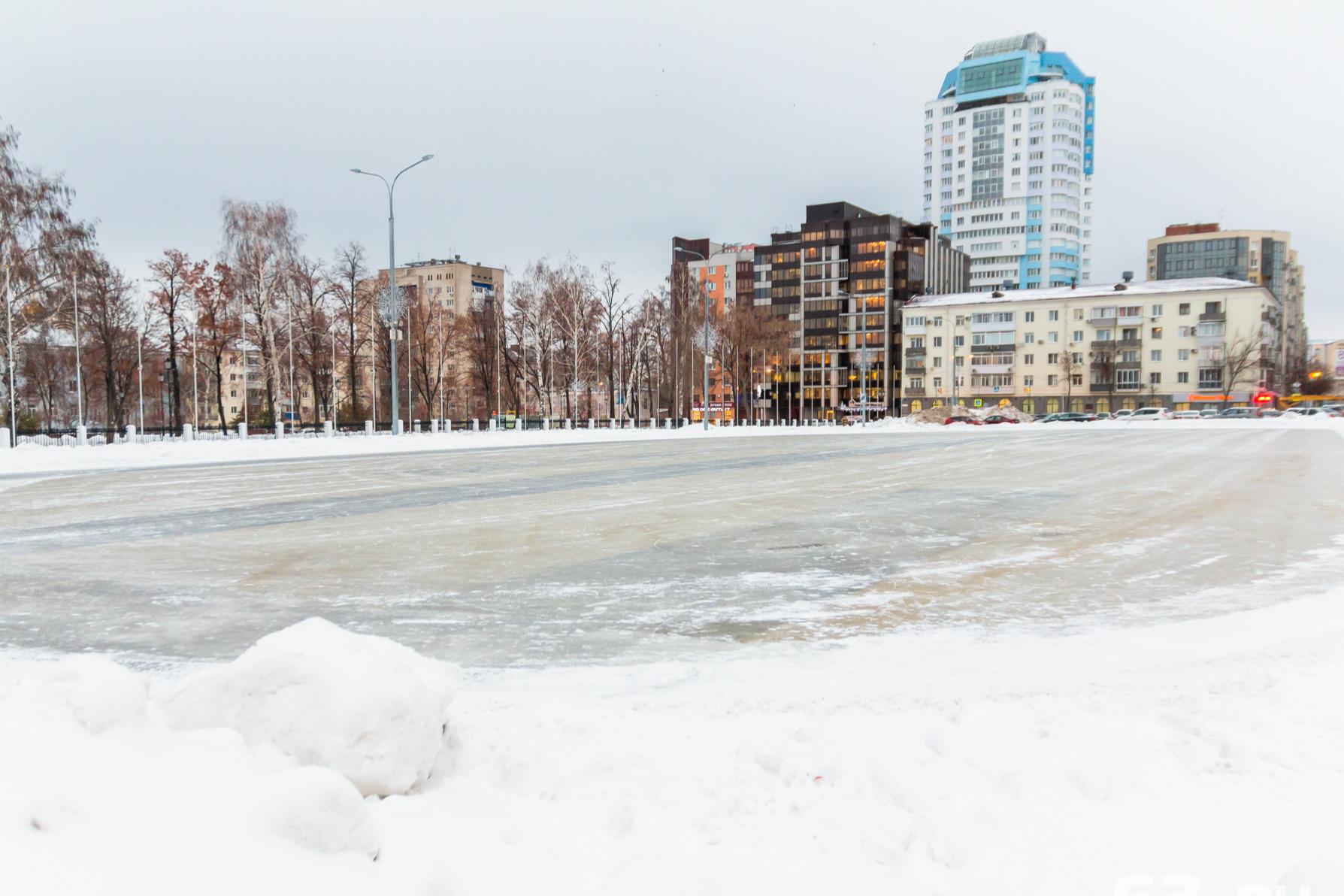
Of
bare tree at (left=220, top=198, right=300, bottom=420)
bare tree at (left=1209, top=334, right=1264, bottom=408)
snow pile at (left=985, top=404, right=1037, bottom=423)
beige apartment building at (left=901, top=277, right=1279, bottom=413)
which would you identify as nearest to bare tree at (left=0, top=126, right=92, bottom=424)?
bare tree at (left=220, top=198, right=300, bottom=420)

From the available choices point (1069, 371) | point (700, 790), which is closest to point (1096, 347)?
point (1069, 371)

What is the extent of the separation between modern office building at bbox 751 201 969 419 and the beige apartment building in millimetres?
14304

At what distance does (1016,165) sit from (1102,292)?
71884 mm

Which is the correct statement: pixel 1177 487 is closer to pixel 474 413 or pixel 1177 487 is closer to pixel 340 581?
pixel 340 581

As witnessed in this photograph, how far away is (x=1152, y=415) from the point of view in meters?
80.7

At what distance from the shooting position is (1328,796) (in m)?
3.51

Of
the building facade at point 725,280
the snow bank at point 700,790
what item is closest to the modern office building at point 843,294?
the building facade at point 725,280

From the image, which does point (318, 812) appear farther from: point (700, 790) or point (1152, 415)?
point (1152, 415)

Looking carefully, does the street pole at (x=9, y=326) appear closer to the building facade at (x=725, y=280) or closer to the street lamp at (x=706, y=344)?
the street lamp at (x=706, y=344)

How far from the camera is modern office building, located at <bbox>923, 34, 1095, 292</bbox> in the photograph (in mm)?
164625

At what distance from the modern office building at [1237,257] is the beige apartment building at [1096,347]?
247 ft

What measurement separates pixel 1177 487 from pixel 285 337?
5787cm

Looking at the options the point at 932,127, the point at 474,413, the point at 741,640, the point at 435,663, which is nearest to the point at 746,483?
the point at 741,640

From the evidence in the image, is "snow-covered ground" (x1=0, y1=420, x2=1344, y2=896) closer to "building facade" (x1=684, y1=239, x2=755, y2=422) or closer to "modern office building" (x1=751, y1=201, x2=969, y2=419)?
"modern office building" (x1=751, y1=201, x2=969, y2=419)
